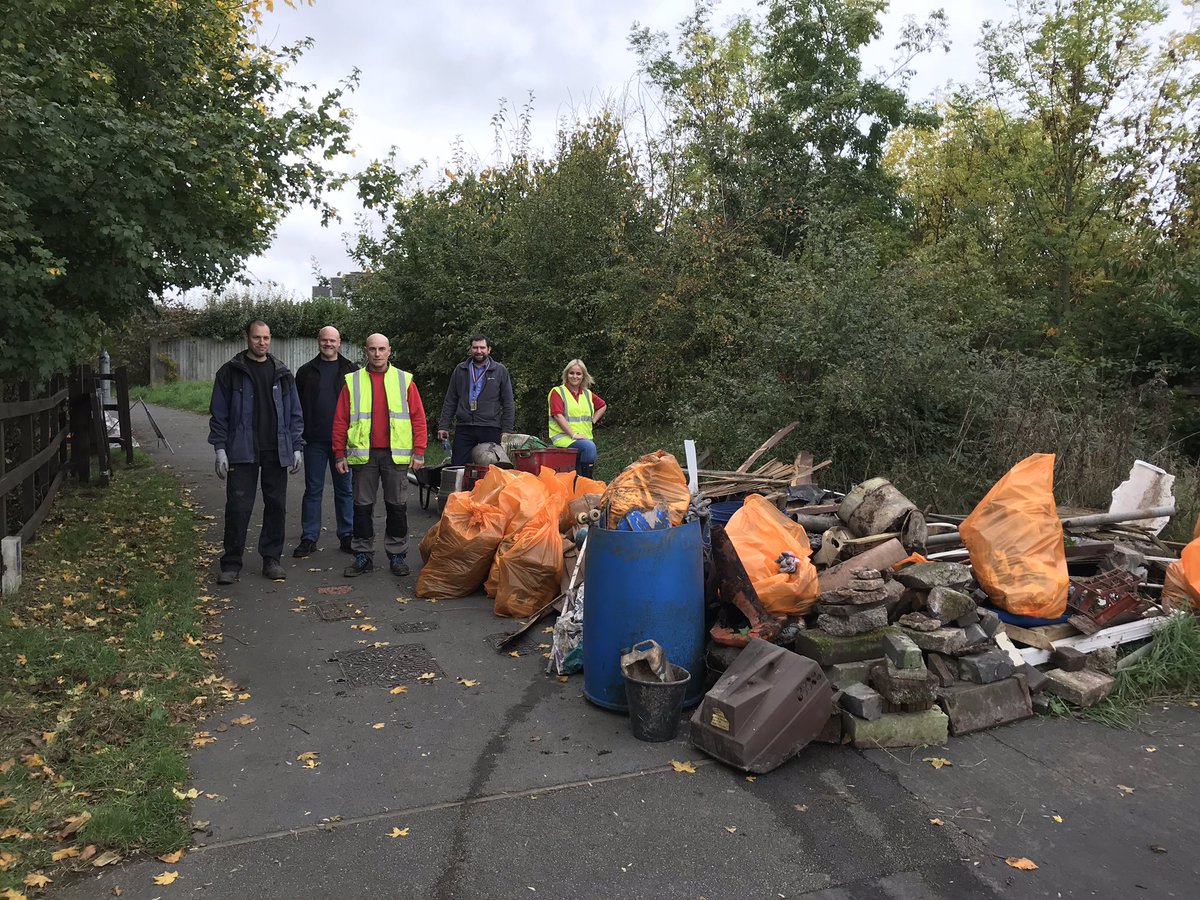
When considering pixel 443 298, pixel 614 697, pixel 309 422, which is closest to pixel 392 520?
pixel 309 422

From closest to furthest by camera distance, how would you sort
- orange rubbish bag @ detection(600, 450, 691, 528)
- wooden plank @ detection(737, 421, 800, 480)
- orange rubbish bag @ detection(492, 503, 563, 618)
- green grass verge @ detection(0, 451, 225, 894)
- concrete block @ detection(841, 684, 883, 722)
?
green grass verge @ detection(0, 451, 225, 894) → concrete block @ detection(841, 684, 883, 722) → orange rubbish bag @ detection(600, 450, 691, 528) → orange rubbish bag @ detection(492, 503, 563, 618) → wooden plank @ detection(737, 421, 800, 480)

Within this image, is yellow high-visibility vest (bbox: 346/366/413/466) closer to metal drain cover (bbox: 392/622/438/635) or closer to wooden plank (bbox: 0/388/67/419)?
metal drain cover (bbox: 392/622/438/635)

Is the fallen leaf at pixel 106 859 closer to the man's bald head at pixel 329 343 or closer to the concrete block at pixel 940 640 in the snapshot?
the concrete block at pixel 940 640

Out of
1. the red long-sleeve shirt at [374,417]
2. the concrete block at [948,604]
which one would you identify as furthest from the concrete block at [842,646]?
the red long-sleeve shirt at [374,417]

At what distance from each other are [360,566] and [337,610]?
3.14 ft

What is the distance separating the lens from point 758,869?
2910 millimetres

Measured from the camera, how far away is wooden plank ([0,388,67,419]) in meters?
6.09

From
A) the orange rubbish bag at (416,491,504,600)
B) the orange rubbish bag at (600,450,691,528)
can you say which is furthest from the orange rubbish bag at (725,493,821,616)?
the orange rubbish bag at (416,491,504,600)

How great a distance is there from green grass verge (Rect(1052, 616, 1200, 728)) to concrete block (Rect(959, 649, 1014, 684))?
322 mm

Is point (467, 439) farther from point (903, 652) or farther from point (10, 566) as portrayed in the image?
point (903, 652)

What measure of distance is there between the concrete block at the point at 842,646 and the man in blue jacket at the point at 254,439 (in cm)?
434

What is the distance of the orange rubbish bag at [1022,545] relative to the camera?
451 centimetres

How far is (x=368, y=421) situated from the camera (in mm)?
6641

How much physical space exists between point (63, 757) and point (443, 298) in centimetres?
1213
